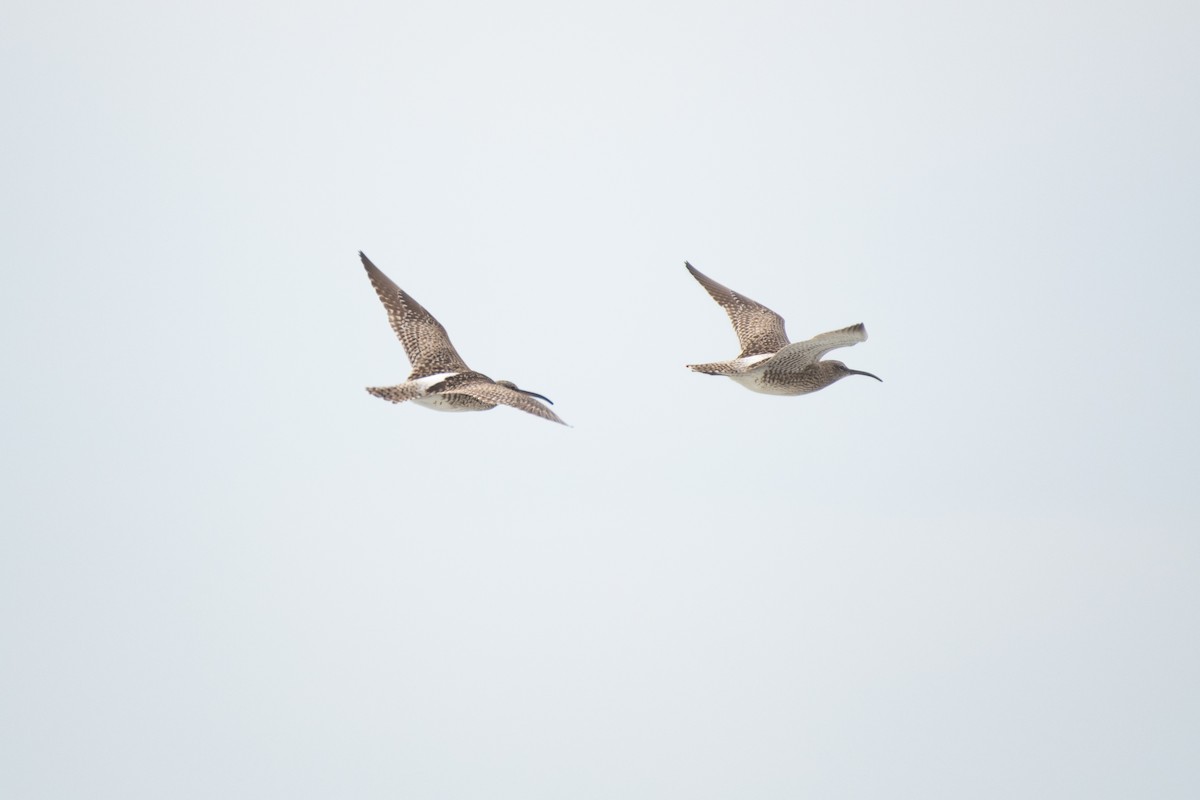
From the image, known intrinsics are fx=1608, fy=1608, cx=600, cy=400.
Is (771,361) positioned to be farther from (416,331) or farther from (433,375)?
(416,331)

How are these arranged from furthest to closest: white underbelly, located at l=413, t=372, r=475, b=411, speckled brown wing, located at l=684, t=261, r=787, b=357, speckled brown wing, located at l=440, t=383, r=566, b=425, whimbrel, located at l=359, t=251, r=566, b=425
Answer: speckled brown wing, located at l=684, t=261, r=787, b=357
white underbelly, located at l=413, t=372, r=475, b=411
whimbrel, located at l=359, t=251, r=566, b=425
speckled brown wing, located at l=440, t=383, r=566, b=425

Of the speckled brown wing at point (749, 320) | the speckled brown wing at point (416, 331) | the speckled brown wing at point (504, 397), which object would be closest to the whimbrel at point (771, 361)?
the speckled brown wing at point (749, 320)

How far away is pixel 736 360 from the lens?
97.6 ft

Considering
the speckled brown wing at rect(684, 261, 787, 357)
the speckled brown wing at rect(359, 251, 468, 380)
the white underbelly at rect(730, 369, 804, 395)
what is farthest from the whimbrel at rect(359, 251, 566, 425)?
the speckled brown wing at rect(684, 261, 787, 357)

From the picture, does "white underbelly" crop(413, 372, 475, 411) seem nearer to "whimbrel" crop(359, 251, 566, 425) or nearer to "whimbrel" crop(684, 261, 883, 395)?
"whimbrel" crop(359, 251, 566, 425)

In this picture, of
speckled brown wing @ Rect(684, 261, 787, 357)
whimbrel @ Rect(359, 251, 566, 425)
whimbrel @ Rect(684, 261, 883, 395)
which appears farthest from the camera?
speckled brown wing @ Rect(684, 261, 787, 357)

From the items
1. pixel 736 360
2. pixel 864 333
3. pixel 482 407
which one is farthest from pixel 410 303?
pixel 864 333

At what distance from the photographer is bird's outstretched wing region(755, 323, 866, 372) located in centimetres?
2458

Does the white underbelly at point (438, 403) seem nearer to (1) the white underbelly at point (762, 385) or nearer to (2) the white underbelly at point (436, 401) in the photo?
(2) the white underbelly at point (436, 401)

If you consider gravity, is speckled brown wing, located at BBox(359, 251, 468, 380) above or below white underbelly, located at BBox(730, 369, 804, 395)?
above

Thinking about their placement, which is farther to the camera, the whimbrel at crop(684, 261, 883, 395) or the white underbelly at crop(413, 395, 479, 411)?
Result: the whimbrel at crop(684, 261, 883, 395)

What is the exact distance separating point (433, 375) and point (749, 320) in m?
6.79

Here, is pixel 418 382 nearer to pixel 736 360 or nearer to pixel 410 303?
pixel 410 303

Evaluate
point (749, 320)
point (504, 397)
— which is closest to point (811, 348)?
point (749, 320)
